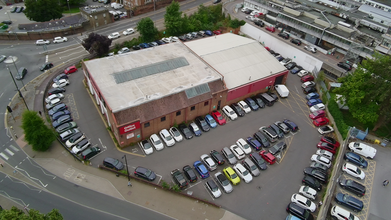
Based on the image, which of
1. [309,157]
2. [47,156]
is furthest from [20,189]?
[309,157]

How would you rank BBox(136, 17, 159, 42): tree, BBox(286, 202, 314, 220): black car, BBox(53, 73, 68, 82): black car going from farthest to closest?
BBox(136, 17, 159, 42): tree
BBox(53, 73, 68, 82): black car
BBox(286, 202, 314, 220): black car

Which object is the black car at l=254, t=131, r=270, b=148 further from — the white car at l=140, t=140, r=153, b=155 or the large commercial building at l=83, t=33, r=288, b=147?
the white car at l=140, t=140, r=153, b=155

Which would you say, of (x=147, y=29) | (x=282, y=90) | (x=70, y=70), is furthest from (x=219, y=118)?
(x=70, y=70)

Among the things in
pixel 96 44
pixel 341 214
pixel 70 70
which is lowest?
pixel 341 214

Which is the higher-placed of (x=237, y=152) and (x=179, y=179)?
(x=237, y=152)

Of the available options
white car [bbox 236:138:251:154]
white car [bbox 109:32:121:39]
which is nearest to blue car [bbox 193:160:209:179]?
white car [bbox 236:138:251:154]

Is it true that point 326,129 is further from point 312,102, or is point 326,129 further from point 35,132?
point 35,132
